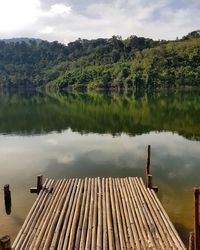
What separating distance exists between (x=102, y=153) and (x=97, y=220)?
19676 mm

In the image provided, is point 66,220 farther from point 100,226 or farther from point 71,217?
point 100,226

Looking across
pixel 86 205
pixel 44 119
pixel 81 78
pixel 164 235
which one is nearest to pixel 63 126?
pixel 44 119

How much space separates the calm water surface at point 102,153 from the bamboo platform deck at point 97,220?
2.91 meters

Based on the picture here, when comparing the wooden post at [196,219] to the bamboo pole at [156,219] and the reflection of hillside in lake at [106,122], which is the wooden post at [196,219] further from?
the reflection of hillside in lake at [106,122]

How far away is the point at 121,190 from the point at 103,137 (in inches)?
973

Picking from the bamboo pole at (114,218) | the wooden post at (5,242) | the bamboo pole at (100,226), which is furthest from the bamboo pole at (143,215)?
the wooden post at (5,242)

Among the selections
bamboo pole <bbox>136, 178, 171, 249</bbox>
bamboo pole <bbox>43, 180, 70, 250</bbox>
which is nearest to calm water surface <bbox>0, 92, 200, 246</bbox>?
bamboo pole <bbox>136, 178, 171, 249</bbox>

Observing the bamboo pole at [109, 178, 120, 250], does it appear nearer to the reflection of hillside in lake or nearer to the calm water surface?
the calm water surface

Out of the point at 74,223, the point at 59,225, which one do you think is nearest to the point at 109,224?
the point at 74,223

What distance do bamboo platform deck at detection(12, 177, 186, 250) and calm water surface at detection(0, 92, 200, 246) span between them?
291cm

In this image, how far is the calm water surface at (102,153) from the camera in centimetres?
2405

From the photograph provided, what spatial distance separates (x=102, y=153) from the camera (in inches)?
1425

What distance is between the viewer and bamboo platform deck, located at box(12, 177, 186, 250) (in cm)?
1439

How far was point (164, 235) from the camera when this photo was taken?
14859 mm
